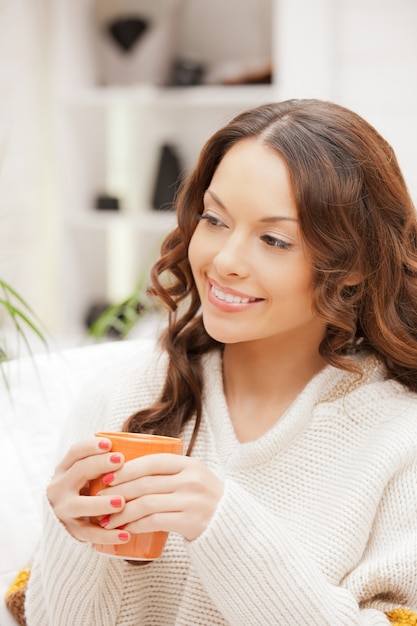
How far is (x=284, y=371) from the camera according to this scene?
4.29 feet

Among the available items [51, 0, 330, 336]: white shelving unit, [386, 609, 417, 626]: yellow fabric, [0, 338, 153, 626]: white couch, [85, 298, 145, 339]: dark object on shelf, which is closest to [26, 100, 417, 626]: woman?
[386, 609, 417, 626]: yellow fabric

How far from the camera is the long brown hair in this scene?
3.76 ft

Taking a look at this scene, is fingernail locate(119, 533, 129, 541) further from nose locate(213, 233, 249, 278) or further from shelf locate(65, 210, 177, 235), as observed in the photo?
shelf locate(65, 210, 177, 235)

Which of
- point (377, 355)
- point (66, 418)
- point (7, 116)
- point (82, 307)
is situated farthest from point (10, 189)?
point (377, 355)

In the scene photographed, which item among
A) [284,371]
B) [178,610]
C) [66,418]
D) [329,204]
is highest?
[329,204]

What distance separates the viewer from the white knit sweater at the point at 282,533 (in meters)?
1.01

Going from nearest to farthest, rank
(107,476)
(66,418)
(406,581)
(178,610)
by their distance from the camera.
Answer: (107,476), (406,581), (178,610), (66,418)

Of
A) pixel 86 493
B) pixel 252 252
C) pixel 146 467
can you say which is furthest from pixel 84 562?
pixel 252 252

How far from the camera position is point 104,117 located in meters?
3.76

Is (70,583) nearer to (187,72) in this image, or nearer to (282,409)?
(282,409)

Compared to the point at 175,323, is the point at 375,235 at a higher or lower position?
higher

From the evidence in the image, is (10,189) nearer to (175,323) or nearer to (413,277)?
(175,323)

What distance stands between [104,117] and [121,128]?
0.39ft

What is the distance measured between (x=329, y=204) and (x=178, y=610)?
0.62 metres
